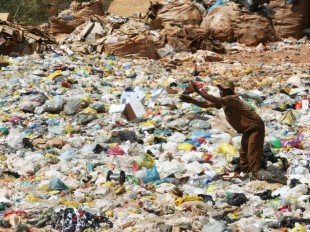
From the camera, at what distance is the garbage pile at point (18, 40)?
10885 mm

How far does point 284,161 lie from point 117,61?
5.54 metres

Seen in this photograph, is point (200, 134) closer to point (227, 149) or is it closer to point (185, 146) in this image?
point (185, 146)

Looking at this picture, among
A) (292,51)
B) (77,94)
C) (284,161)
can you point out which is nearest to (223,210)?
(284,161)

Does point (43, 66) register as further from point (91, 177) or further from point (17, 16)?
point (17, 16)

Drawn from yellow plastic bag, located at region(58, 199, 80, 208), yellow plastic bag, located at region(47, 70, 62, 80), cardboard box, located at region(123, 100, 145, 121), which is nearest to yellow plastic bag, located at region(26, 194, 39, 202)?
yellow plastic bag, located at region(58, 199, 80, 208)

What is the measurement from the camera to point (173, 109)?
781 cm

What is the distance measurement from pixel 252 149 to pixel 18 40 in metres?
6.74

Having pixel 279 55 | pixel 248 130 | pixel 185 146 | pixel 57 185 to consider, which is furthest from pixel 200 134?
pixel 279 55

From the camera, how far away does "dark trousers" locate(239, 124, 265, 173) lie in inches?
216

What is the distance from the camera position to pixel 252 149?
5.49 metres

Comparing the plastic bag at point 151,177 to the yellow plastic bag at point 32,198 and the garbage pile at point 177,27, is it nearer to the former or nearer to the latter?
the yellow plastic bag at point 32,198

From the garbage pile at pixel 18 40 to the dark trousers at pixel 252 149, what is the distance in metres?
6.44

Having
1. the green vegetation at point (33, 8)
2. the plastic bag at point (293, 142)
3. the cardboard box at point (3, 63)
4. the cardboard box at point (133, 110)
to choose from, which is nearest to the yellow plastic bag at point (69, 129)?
the cardboard box at point (133, 110)

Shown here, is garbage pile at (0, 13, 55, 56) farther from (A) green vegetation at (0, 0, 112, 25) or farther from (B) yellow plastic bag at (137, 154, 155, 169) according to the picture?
(B) yellow plastic bag at (137, 154, 155, 169)
